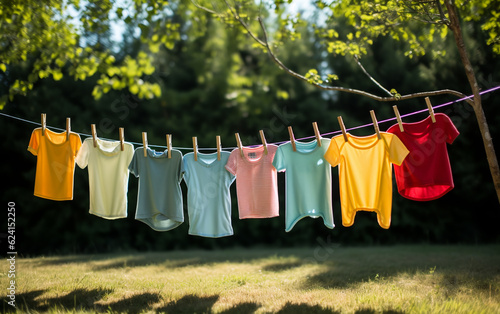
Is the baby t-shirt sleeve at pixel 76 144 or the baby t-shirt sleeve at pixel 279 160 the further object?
the baby t-shirt sleeve at pixel 76 144

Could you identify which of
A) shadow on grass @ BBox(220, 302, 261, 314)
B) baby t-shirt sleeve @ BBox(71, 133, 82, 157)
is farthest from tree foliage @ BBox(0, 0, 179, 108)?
shadow on grass @ BBox(220, 302, 261, 314)

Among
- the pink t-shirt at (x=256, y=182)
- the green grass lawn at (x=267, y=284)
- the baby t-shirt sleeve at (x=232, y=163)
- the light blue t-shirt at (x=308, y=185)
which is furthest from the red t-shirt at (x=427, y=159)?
the baby t-shirt sleeve at (x=232, y=163)

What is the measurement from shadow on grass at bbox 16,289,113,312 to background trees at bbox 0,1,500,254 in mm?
4172

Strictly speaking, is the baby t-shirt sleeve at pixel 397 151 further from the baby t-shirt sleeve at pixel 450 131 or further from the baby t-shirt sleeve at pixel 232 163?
the baby t-shirt sleeve at pixel 232 163

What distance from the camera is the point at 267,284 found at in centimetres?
462

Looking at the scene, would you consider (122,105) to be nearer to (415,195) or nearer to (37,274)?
(37,274)

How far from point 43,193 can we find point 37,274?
52.5 inches

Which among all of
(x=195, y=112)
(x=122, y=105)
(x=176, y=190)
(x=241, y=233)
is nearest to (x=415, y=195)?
(x=176, y=190)

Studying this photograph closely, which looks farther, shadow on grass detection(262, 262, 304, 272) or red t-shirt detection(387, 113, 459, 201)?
shadow on grass detection(262, 262, 304, 272)

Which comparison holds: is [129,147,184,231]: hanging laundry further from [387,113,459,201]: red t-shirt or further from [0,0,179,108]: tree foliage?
[387,113,459,201]: red t-shirt

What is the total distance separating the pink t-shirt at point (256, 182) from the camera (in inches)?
161

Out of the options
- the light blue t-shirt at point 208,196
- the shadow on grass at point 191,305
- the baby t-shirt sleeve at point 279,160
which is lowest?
the shadow on grass at point 191,305

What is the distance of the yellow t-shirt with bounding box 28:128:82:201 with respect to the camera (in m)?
4.13

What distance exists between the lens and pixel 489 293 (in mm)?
3920
